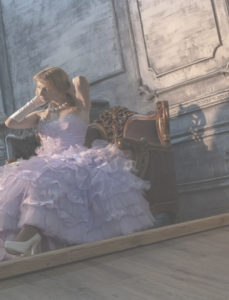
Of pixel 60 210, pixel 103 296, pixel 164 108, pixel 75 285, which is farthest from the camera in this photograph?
pixel 164 108

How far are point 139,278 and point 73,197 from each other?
0.93 m

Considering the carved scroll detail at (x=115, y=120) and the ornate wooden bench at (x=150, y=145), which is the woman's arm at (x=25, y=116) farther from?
the carved scroll detail at (x=115, y=120)

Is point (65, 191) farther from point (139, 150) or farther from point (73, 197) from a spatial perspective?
point (139, 150)

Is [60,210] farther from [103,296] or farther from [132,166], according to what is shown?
[103,296]

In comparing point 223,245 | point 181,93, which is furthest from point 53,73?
point 223,245

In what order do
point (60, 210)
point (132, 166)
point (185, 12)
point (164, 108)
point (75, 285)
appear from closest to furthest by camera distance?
point (75, 285), point (60, 210), point (132, 166), point (164, 108), point (185, 12)

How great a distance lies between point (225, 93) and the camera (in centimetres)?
304

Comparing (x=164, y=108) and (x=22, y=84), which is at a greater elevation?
(x=22, y=84)

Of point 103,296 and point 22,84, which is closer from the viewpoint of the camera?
point 103,296

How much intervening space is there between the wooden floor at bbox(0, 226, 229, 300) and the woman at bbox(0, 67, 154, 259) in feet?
1.46

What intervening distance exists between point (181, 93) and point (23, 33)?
2.03m

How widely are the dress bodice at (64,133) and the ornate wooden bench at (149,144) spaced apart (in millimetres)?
237

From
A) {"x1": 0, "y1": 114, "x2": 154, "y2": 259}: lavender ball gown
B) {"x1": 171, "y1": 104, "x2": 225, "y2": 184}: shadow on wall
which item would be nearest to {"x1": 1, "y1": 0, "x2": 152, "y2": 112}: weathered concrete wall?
{"x1": 171, "y1": 104, "x2": 225, "y2": 184}: shadow on wall

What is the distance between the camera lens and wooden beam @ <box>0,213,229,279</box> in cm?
137
